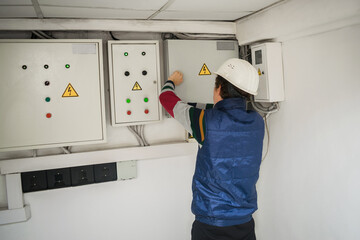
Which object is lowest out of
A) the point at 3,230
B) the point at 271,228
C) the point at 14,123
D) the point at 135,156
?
the point at 271,228

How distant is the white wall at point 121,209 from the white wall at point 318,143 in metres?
0.79

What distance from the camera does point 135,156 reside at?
8.20ft

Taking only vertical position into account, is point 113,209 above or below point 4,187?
below

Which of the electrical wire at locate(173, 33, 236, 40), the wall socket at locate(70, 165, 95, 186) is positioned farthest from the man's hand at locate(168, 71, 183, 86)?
the wall socket at locate(70, 165, 95, 186)

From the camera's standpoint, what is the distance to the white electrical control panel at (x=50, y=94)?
6.54 ft

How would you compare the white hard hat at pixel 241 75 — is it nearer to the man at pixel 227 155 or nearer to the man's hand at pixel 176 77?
the man at pixel 227 155

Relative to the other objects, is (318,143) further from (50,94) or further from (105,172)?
(50,94)

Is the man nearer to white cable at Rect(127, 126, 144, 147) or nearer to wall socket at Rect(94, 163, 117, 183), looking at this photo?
white cable at Rect(127, 126, 144, 147)

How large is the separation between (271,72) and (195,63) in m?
0.58

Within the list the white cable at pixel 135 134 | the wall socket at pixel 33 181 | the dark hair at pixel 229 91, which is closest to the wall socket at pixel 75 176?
the wall socket at pixel 33 181

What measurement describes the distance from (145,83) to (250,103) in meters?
0.91

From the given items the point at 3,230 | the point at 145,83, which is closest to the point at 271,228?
the point at 145,83

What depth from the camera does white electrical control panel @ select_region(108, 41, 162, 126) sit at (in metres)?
2.23

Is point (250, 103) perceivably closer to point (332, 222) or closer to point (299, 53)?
point (299, 53)
